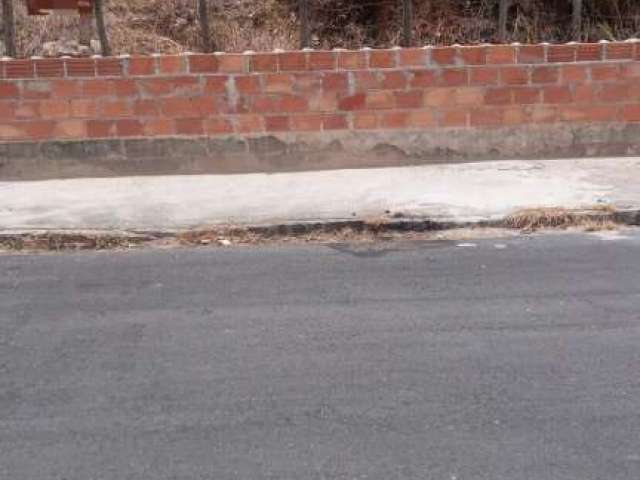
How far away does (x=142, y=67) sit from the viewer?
9.16 meters

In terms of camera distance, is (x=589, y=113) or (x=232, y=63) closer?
(x=232, y=63)

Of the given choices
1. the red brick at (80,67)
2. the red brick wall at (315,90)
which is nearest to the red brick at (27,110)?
the red brick wall at (315,90)

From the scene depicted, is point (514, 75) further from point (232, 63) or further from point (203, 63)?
point (203, 63)

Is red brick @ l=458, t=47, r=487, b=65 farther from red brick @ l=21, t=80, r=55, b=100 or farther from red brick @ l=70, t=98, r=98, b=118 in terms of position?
red brick @ l=21, t=80, r=55, b=100

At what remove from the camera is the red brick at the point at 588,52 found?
945cm

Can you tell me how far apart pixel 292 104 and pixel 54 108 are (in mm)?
2511

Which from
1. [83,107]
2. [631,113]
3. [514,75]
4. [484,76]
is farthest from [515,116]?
[83,107]

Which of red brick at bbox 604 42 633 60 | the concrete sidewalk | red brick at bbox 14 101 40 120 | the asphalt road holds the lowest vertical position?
the asphalt road

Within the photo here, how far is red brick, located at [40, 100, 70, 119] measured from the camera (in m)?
9.22

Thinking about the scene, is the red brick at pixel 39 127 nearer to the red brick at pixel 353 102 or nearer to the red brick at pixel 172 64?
the red brick at pixel 172 64

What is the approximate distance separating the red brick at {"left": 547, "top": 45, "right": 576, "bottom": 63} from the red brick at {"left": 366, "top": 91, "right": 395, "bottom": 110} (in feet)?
5.80

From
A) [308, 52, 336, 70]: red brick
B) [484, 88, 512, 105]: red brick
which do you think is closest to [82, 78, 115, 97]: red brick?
[308, 52, 336, 70]: red brick

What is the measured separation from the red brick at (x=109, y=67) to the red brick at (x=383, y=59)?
2632 millimetres

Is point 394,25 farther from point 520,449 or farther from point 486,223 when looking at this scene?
point 520,449
